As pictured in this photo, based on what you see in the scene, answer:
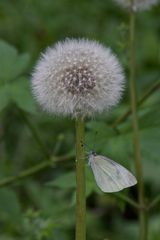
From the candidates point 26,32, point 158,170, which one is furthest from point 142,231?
point 26,32

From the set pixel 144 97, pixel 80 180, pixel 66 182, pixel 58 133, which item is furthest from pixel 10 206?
pixel 80 180

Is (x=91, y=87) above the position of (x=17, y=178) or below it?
above

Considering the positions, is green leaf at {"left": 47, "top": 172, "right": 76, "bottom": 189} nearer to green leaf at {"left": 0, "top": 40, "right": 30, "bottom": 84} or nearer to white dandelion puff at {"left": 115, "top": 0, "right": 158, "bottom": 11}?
green leaf at {"left": 0, "top": 40, "right": 30, "bottom": 84}

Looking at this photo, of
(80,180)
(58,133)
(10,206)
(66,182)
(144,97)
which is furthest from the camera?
(58,133)

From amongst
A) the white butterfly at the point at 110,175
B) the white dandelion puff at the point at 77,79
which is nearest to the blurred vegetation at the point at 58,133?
the white dandelion puff at the point at 77,79

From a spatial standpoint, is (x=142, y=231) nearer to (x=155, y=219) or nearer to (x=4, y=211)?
(x=4, y=211)

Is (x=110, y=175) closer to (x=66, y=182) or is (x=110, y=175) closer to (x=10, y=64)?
(x=66, y=182)
